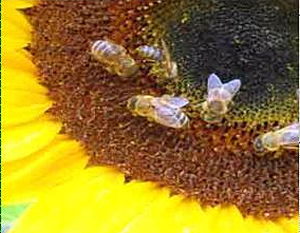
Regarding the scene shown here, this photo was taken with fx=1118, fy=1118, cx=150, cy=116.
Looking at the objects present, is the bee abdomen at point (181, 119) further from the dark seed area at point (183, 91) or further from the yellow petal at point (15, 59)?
the yellow petal at point (15, 59)

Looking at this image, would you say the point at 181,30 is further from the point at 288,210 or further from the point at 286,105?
the point at 288,210

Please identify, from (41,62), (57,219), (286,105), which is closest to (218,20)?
(286,105)

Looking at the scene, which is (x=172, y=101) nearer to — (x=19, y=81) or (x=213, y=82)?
(x=213, y=82)

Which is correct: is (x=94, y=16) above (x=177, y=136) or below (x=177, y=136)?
above

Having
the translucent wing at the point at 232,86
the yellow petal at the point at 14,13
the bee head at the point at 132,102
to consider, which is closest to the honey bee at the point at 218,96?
the translucent wing at the point at 232,86

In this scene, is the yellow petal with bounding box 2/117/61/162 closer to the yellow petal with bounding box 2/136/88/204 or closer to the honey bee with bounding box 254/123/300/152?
the yellow petal with bounding box 2/136/88/204

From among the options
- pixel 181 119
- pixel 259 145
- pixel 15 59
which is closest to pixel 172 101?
pixel 181 119
